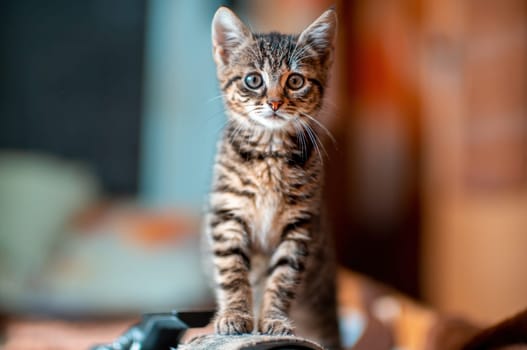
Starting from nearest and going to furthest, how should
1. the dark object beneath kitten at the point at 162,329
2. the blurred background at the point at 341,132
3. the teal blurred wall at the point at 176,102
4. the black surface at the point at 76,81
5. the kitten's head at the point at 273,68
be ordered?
the dark object beneath kitten at the point at 162,329 → the kitten's head at the point at 273,68 → the blurred background at the point at 341,132 → the black surface at the point at 76,81 → the teal blurred wall at the point at 176,102

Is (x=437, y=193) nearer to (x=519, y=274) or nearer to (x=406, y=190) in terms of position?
(x=406, y=190)

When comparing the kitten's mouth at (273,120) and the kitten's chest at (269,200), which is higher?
the kitten's mouth at (273,120)

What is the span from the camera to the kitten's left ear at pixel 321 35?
3.71ft

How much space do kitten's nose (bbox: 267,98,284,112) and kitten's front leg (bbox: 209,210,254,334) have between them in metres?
0.21

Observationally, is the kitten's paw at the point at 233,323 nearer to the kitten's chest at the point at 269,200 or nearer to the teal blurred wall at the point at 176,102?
the kitten's chest at the point at 269,200

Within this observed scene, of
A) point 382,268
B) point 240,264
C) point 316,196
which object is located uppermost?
point 316,196

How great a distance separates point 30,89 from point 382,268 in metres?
2.51

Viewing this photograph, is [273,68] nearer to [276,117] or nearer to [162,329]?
[276,117]

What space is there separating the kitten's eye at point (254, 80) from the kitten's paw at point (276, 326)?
0.41 meters

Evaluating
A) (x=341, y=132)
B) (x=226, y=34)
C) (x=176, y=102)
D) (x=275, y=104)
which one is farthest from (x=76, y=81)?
(x=275, y=104)

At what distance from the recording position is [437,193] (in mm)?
3871

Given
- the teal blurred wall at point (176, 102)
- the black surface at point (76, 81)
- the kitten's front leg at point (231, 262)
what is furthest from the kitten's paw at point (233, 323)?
the black surface at point (76, 81)

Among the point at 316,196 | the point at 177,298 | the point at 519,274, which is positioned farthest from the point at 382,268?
the point at 316,196

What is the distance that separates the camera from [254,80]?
1.14 metres
